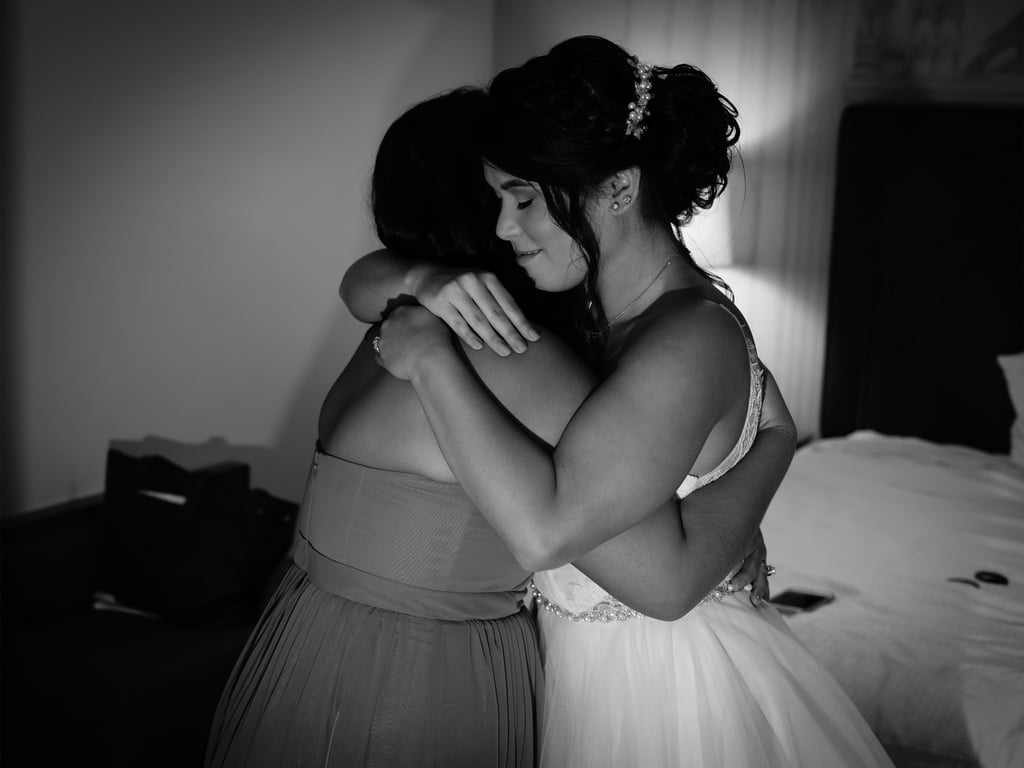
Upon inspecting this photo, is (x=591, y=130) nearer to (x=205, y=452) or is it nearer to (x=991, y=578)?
(x=991, y=578)

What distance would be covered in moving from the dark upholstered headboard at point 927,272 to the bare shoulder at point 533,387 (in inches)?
115

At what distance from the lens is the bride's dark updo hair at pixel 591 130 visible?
1.15 meters

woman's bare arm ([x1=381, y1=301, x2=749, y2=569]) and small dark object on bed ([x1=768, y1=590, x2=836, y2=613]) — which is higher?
woman's bare arm ([x1=381, y1=301, x2=749, y2=569])

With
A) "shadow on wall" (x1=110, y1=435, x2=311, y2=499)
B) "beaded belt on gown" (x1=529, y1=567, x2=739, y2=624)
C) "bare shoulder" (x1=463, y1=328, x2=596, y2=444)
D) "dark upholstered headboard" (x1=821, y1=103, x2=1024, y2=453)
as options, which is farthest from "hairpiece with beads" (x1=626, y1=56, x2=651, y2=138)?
"dark upholstered headboard" (x1=821, y1=103, x2=1024, y2=453)

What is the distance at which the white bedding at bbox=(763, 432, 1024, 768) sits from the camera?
1492 mm

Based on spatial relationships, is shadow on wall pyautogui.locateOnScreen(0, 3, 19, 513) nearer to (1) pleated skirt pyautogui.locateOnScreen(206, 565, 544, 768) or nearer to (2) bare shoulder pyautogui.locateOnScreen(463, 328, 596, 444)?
(1) pleated skirt pyautogui.locateOnScreen(206, 565, 544, 768)

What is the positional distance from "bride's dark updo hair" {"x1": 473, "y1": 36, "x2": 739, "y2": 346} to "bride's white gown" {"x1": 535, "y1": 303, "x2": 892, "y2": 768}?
24 cm

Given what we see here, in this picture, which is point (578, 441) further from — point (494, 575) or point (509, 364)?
point (494, 575)

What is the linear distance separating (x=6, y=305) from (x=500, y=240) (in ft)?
4.15

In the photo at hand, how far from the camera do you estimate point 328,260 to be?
10.1 feet

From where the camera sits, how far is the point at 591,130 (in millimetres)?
1153

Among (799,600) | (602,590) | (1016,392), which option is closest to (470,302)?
(602,590)

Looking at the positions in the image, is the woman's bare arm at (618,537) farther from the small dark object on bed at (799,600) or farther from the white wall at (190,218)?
the white wall at (190,218)

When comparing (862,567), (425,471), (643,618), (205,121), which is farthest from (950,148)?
(425,471)
